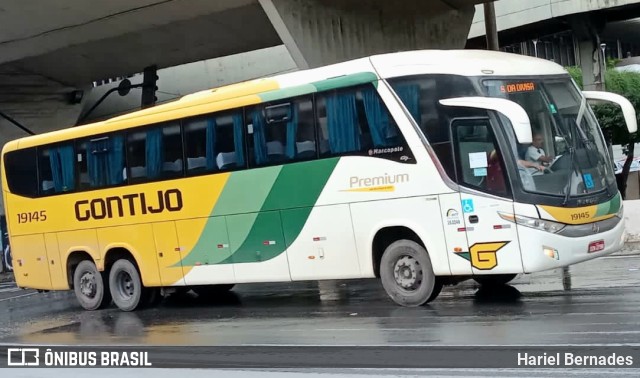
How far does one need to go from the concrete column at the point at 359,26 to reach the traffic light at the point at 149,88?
7303 mm

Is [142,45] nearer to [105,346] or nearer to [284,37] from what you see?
[284,37]

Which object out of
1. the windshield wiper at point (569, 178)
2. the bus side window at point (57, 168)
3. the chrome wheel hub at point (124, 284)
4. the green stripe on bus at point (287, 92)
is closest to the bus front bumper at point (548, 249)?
the windshield wiper at point (569, 178)

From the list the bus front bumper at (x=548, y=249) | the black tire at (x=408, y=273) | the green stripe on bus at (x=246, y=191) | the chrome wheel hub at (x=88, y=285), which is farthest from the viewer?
the chrome wheel hub at (x=88, y=285)

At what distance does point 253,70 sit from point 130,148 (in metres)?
17.9

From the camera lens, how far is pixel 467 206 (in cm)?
1038

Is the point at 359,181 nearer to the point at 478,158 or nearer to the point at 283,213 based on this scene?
the point at 283,213

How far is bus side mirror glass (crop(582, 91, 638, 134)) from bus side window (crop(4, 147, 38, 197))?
34.8 ft

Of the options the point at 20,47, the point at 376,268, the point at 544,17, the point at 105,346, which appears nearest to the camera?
the point at 105,346

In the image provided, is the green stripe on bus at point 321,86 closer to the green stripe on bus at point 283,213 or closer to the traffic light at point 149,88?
the green stripe on bus at point 283,213

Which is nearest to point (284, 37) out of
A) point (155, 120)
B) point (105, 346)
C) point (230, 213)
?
point (155, 120)

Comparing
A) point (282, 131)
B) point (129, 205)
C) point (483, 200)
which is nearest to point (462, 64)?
point (483, 200)

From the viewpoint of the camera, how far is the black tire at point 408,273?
10930 millimetres

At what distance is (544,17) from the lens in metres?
40.4

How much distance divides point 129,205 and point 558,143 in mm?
7644
